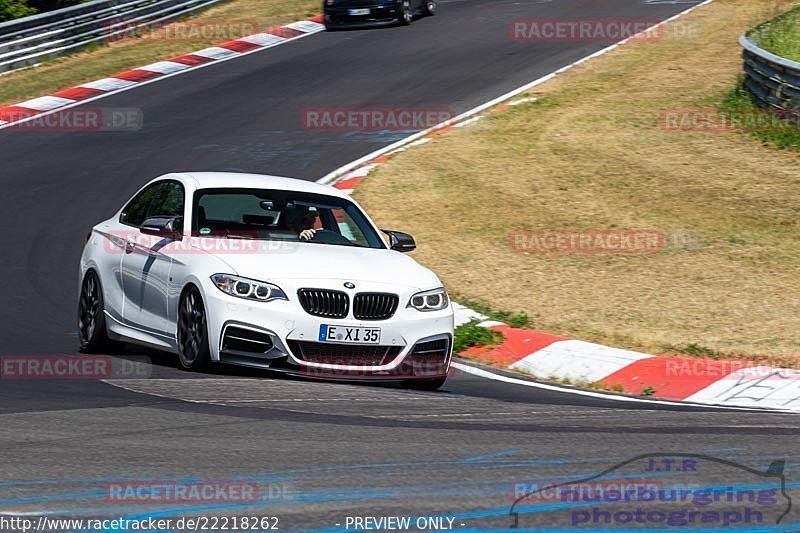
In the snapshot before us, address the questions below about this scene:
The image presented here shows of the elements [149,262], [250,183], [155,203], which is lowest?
[149,262]

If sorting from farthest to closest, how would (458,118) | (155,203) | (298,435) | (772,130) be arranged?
(458,118) < (772,130) < (155,203) < (298,435)

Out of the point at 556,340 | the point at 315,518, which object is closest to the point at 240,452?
the point at 315,518

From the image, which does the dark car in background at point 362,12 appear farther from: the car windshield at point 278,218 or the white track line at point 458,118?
the car windshield at point 278,218

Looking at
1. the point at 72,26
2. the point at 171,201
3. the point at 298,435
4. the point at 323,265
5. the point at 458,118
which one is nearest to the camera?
the point at 298,435

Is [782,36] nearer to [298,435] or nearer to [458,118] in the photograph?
[458,118]

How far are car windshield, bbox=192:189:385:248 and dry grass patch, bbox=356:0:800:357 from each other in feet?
8.32

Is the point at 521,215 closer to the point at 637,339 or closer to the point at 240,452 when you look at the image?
the point at 637,339

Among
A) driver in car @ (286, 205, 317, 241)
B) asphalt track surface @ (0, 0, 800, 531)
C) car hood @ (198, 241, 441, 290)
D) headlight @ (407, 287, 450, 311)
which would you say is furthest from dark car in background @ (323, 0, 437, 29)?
headlight @ (407, 287, 450, 311)

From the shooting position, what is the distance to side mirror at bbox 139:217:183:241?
9727 mm

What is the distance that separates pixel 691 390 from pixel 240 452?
475 cm

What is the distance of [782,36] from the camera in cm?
2345

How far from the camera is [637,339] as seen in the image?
11602 mm

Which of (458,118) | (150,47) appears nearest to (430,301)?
(458,118)

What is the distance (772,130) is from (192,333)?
44.2 ft
